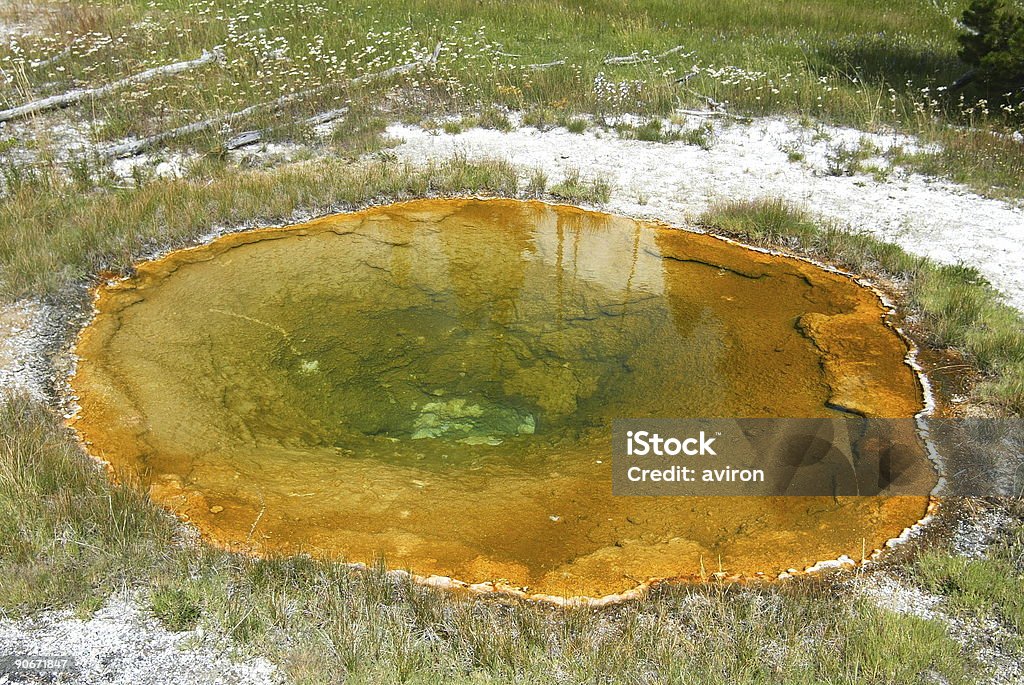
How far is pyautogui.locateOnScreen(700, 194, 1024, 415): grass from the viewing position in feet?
17.7

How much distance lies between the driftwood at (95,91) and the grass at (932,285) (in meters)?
6.84

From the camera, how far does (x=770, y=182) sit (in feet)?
27.3

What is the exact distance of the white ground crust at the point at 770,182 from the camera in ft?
23.2

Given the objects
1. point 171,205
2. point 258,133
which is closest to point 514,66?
point 258,133

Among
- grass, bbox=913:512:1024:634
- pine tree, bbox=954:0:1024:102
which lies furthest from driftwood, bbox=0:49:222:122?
grass, bbox=913:512:1024:634

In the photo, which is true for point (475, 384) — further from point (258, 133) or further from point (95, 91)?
point (95, 91)

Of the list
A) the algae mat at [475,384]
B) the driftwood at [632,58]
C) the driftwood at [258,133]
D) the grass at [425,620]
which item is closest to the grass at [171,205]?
the algae mat at [475,384]

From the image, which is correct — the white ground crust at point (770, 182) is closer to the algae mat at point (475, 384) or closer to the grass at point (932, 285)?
the grass at point (932, 285)

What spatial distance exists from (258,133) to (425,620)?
22.3 ft

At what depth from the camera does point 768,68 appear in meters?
11.3

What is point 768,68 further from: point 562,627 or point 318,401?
point 562,627

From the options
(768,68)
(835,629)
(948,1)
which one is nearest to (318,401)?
(835,629)

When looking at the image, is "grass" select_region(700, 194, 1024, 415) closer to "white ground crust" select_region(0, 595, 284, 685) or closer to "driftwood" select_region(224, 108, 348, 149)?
"white ground crust" select_region(0, 595, 284, 685)

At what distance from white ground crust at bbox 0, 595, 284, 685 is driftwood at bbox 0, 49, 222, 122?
24.5ft
